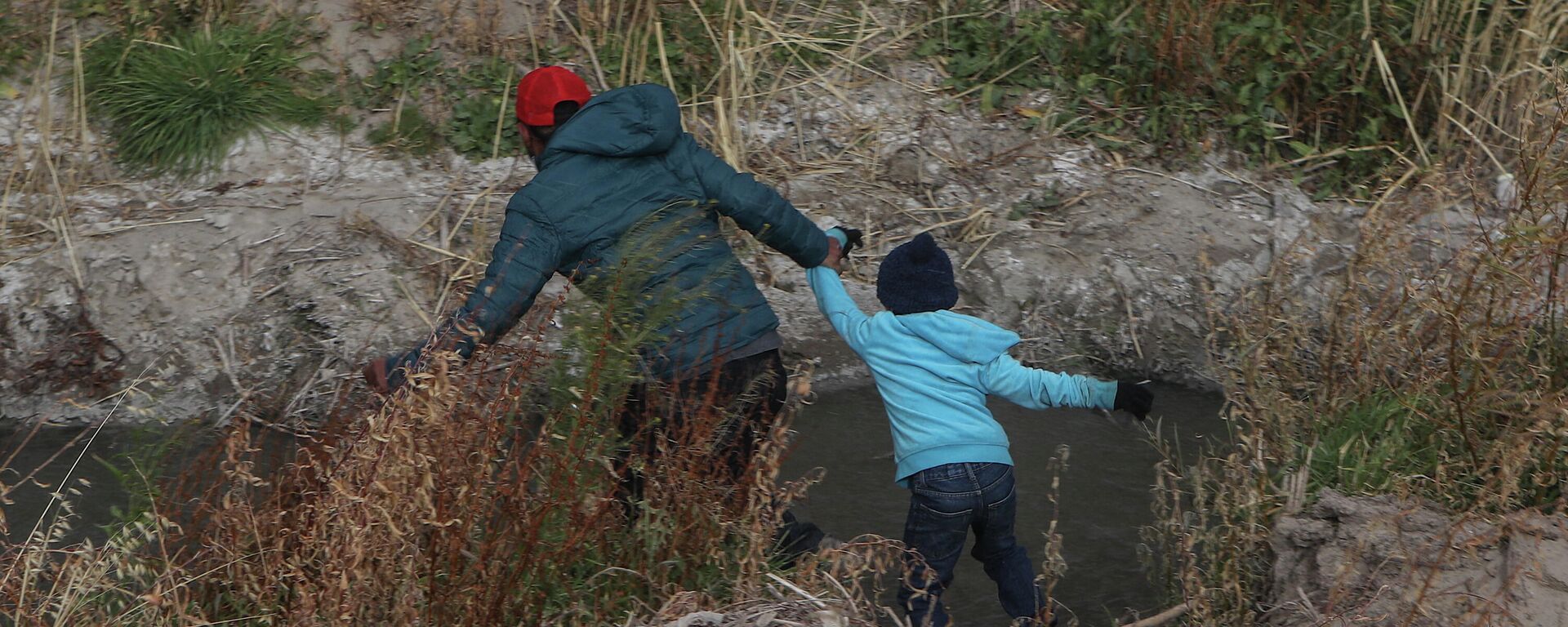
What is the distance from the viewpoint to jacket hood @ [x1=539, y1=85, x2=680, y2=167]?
3.96 m

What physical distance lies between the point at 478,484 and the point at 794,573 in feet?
2.66

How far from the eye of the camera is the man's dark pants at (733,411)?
Result: 12.1ft

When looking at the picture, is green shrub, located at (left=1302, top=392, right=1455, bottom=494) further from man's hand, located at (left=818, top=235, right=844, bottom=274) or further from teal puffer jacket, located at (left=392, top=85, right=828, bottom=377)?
teal puffer jacket, located at (left=392, top=85, right=828, bottom=377)

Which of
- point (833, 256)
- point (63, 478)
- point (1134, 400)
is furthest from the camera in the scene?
point (63, 478)

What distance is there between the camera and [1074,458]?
5.30m

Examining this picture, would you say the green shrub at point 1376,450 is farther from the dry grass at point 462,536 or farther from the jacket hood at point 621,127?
the jacket hood at point 621,127

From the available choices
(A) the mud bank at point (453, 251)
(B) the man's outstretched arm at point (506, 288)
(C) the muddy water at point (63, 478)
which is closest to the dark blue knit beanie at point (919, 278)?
(B) the man's outstretched arm at point (506, 288)

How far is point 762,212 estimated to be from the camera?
13.3 feet

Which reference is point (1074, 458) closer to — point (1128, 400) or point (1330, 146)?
point (1128, 400)

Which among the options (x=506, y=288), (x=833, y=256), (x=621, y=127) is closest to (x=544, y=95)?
(x=621, y=127)

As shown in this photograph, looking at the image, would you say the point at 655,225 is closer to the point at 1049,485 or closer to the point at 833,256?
the point at 833,256

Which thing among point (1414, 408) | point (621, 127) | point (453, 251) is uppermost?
point (621, 127)

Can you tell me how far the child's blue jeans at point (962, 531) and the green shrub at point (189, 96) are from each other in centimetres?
441

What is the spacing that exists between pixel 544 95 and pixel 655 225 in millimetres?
557
